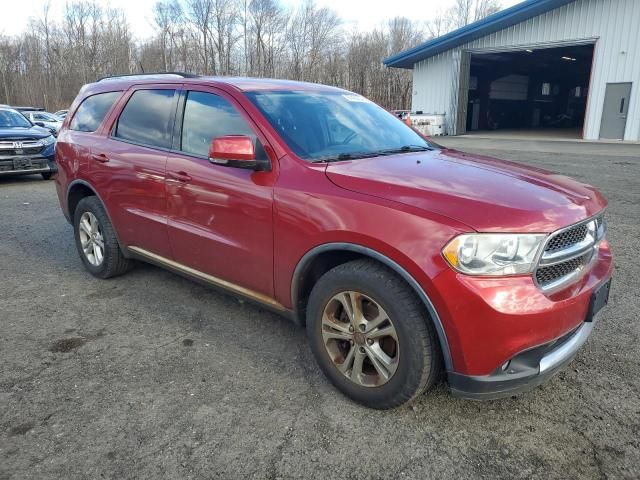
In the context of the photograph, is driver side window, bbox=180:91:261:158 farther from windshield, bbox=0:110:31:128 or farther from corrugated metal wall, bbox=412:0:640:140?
corrugated metal wall, bbox=412:0:640:140

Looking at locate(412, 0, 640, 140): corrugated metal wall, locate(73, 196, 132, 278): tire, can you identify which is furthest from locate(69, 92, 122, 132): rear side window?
locate(412, 0, 640, 140): corrugated metal wall

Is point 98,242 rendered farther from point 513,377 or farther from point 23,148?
point 23,148

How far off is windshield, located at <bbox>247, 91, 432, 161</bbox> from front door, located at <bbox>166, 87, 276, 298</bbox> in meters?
0.21

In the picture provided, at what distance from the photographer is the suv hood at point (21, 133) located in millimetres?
10422

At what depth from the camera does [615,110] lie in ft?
73.2

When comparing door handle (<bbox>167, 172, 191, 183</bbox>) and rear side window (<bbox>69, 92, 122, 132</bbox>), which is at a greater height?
rear side window (<bbox>69, 92, 122, 132</bbox>)

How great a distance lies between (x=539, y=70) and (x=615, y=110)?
17007 millimetres

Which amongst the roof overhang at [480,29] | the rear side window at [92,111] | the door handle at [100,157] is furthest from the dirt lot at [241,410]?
the roof overhang at [480,29]

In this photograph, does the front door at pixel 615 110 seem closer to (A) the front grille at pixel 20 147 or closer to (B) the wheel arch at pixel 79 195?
(A) the front grille at pixel 20 147

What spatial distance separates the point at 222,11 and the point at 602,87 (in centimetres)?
4092

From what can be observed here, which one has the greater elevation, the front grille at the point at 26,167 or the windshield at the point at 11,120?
the windshield at the point at 11,120

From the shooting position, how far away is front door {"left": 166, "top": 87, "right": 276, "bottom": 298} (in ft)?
9.97

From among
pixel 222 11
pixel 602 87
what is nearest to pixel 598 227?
pixel 602 87

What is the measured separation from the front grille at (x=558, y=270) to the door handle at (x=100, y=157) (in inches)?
141
